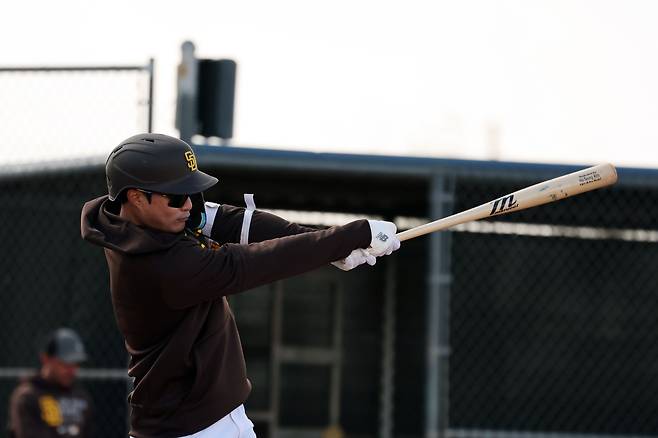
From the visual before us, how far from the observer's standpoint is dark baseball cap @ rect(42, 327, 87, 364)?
771 centimetres

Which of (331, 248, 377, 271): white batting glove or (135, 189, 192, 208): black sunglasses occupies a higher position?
(135, 189, 192, 208): black sunglasses

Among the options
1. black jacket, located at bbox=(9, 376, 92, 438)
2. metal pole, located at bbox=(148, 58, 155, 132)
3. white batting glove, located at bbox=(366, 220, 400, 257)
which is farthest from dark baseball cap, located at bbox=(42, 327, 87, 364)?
white batting glove, located at bbox=(366, 220, 400, 257)

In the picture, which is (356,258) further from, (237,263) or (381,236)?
(237,263)

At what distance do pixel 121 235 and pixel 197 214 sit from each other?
15.4 inches

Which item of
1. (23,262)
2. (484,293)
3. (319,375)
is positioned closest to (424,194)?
(484,293)

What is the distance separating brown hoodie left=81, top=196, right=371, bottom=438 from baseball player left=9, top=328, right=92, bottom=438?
11.5 ft

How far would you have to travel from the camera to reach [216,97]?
24.8ft

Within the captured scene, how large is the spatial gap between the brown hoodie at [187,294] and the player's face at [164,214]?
0.05m

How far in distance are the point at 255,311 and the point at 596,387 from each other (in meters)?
2.90

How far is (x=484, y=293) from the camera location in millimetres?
9328

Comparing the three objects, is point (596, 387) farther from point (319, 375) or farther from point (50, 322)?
point (50, 322)

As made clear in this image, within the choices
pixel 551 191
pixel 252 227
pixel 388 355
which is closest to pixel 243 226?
pixel 252 227

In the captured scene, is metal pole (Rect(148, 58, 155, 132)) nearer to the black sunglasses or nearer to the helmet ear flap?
the helmet ear flap

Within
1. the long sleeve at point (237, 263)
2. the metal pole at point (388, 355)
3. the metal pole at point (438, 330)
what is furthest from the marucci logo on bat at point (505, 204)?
the metal pole at point (388, 355)
